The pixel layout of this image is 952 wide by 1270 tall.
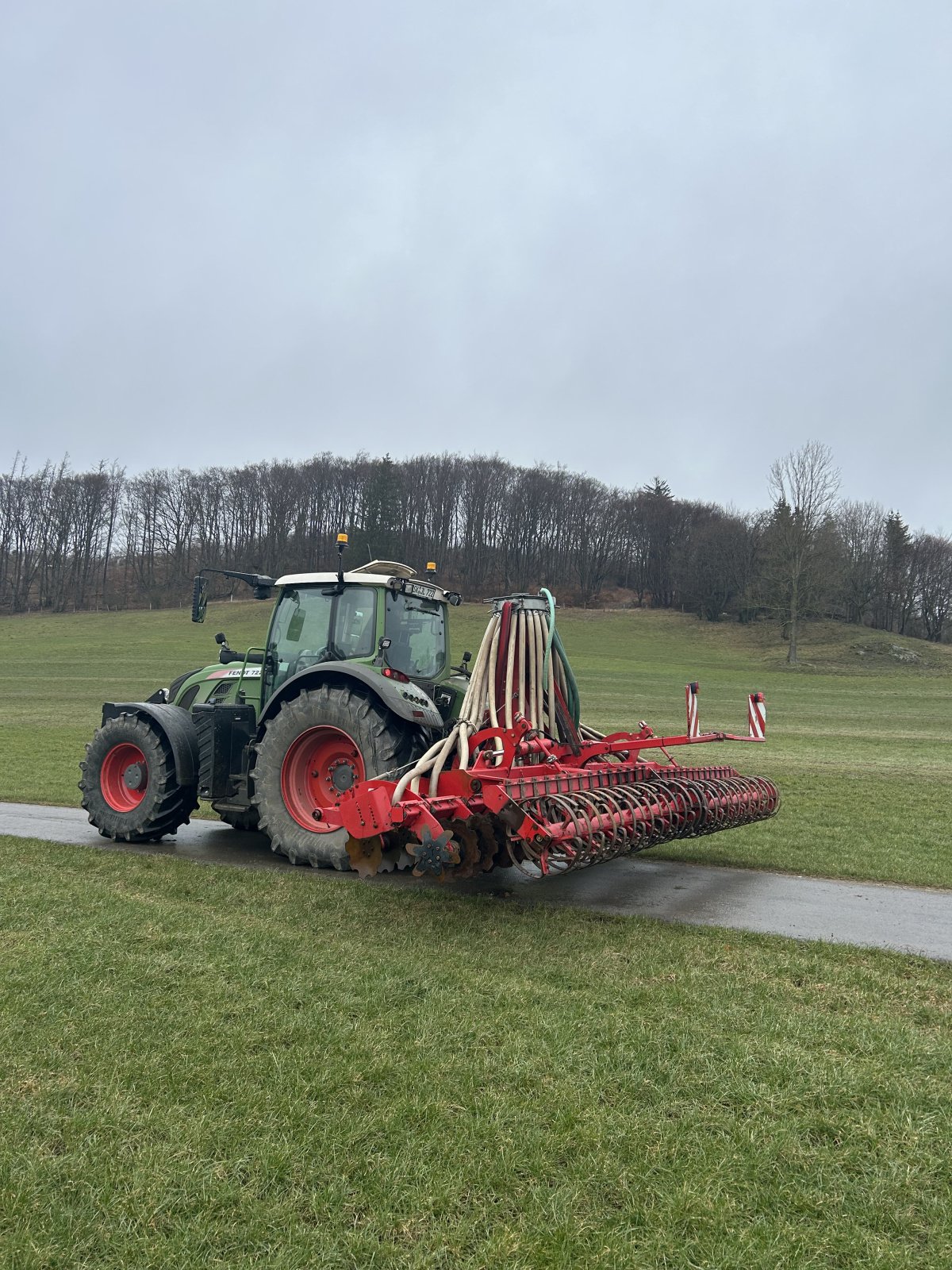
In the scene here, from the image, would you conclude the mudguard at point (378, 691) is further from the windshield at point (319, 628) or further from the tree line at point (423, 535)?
the tree line at point (423, 535)

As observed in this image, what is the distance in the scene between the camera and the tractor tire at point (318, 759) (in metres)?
6.58

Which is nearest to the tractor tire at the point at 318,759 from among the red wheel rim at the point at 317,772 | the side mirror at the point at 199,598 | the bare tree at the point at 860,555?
the red wheel rim at the point at 317,772

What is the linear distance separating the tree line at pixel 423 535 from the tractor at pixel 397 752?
48.7 meters

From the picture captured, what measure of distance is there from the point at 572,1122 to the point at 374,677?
A: 409 cm

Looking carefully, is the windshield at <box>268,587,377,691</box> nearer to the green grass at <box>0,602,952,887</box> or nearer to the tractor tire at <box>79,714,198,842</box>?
the tractor tire at <box>79,714,198,842</box>

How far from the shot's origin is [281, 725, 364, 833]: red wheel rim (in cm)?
686

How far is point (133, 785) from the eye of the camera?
7.98 meters

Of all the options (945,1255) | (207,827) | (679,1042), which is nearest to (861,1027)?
(679,1042)

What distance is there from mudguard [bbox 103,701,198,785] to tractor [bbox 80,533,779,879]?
0.01 m

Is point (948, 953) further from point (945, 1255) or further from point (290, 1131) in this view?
point (290, 1131)

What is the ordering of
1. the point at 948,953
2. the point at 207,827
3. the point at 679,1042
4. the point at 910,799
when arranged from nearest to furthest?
the point at 679,1042
the point at 948,953
the point at 207,827
the point at 910,799

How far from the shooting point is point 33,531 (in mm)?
61844

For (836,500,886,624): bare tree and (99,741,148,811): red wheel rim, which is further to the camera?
(836,500,886,624): bare tree

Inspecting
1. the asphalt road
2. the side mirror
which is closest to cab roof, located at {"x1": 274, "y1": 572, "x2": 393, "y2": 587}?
the side mirror
